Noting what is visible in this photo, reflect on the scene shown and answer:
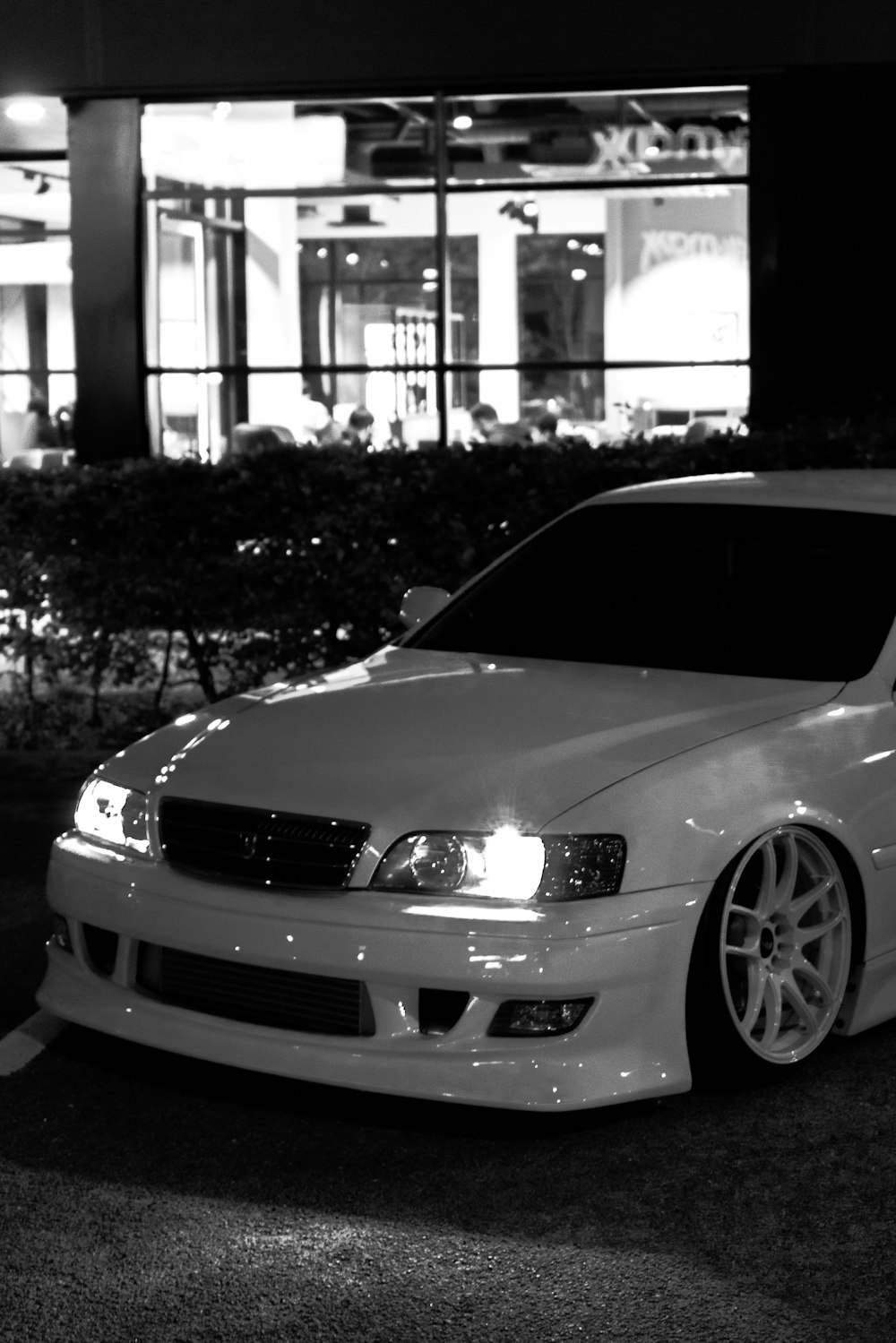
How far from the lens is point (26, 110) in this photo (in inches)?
571

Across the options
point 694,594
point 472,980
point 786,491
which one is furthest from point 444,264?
point 472,980

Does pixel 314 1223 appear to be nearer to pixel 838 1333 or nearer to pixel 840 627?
pixel 838 1333

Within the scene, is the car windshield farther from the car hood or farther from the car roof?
the car hood

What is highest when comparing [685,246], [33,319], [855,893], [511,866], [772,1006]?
[685,246]

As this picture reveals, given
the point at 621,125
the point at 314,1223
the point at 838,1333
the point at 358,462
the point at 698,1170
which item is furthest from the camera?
the point at 621,125

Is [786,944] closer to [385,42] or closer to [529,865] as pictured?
[529,865]

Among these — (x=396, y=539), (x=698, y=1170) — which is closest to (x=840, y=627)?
(x=698, y=1170)

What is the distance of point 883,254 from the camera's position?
13359 mm

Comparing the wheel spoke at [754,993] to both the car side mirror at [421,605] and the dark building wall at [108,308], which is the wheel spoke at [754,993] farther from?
the dark building wall at [108,308]

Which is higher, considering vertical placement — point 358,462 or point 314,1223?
point 358,462

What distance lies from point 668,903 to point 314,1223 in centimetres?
106

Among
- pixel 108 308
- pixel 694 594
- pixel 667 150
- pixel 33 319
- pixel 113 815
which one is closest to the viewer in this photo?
pixel 113 815

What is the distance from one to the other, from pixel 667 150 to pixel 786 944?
10512mm

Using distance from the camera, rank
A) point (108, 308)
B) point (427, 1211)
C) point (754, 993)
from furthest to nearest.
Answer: point (108, 308) < point (754, 993) < point (427, 1211)
